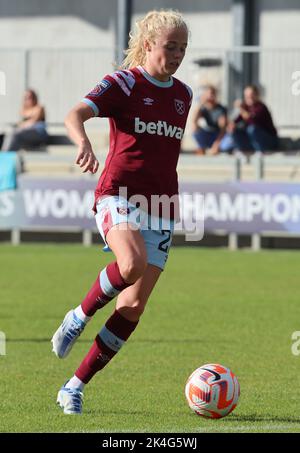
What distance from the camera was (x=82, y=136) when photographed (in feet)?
21.6

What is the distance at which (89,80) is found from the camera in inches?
869

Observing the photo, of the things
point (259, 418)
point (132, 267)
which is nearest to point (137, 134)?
point (132, 267)

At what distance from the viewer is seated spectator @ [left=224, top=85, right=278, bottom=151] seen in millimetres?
19328

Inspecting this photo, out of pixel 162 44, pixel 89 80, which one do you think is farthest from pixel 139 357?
pixel 89 80

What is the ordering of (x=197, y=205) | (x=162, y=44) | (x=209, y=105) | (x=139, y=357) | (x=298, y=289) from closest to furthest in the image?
(x=162, y=44) < (x=139, y=357) < (x=298, y=289) < (x=197, y=205) < (x=209, y=105)

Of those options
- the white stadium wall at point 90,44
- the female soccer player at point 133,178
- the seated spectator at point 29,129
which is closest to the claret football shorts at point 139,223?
the female soccer player at point 133,178

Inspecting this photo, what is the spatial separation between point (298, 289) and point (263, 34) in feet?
37.8

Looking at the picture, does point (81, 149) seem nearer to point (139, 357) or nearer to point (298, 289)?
point (139, 357)

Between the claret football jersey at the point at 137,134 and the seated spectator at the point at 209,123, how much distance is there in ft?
42.2

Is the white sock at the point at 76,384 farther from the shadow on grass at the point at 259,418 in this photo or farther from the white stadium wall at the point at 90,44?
the white stadium wall at the point at 90,44

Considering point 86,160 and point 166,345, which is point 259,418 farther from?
point 166,345

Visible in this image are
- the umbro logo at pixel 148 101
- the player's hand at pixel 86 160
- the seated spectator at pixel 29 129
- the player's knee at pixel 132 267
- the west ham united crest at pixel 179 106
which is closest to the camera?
the player's hand at pixel 86 160

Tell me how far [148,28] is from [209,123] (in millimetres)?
13257

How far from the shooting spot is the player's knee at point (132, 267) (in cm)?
661
